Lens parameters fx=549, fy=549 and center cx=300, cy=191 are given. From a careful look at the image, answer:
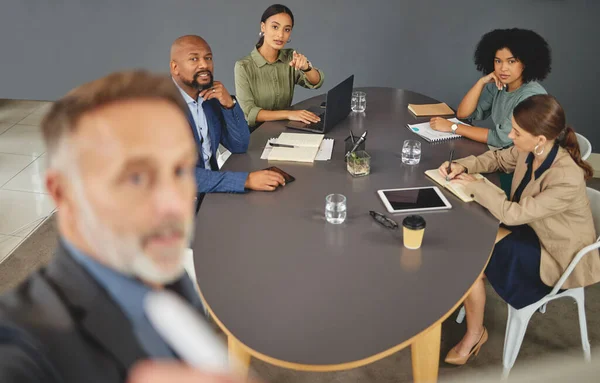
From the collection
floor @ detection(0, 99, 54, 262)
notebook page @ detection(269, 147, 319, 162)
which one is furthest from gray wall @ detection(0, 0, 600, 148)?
notebook page @ detection(269, 147, 319, 162)

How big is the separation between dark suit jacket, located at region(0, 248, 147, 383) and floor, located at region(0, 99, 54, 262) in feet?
7.75

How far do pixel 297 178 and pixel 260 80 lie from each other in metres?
0.98

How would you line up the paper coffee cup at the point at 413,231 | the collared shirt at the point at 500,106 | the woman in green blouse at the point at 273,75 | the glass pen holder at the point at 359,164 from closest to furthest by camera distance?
1. the paper coffee cup at the point at 413,231
2. the glass pen holder at the point at 359,164
3. the collared shirt at the point at 500,106
4. the woman in green blouse at the point at 273,75

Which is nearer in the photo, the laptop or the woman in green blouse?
the laptop

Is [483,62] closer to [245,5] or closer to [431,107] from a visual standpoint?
[431,107]

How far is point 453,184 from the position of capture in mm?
2090

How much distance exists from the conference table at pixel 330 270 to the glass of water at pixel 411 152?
3cm

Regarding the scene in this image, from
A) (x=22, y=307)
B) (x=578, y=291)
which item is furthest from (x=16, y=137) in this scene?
(x=22, y=307)

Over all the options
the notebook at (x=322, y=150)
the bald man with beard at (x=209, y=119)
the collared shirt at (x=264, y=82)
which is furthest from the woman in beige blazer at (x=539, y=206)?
the collared shirt at (x=264, y=82)

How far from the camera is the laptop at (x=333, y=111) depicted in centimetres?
256

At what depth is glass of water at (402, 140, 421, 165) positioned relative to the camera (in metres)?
2.30

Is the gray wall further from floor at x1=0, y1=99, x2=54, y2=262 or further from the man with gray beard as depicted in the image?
the man with gray beard

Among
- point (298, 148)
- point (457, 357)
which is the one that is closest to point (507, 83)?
point (298, 148)

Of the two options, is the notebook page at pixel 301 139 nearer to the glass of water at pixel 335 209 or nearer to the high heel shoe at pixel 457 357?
the glass of water at pixel 335 209
